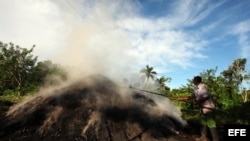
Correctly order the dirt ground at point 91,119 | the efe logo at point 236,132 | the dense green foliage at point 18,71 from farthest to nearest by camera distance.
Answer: the dense green foliage at point 18,71, the dirt ground at point 91,119, the efe logo at point 236,132

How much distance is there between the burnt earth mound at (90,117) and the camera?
12555mm

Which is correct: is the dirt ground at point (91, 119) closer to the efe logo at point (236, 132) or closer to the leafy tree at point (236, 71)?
the efe logo at point (236, 132)

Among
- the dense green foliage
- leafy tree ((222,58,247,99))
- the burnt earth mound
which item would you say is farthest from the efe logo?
leafy tree ((222,58,247,99))

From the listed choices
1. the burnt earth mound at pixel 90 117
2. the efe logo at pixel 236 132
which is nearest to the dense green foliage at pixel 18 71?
the burnt earth mound at pixel 90 117

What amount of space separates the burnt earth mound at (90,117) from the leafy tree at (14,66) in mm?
33993

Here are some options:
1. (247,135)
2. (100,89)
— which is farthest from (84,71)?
(247,135)

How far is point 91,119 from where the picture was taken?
1359 cm

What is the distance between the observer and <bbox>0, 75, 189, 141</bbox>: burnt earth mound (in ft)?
41.2

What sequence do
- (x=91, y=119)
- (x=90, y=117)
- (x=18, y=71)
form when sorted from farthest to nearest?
(x=18, y=71) → (x=90, y=117) → (x=91, y=119)

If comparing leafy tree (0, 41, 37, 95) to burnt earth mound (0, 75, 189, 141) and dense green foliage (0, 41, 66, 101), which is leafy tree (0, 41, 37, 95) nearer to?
dense green foliage (0, 41, 66, 101)

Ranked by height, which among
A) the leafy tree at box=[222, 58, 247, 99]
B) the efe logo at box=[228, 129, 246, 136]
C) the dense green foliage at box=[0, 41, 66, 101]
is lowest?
the efe logo at box=[228, 129, 246, 136]

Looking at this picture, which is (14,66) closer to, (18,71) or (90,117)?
(18,71)

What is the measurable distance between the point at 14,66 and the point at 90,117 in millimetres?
40235

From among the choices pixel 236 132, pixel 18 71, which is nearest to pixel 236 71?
pixel 18 71
